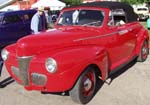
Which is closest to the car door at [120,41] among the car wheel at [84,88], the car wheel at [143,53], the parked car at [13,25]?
the car wheel at [143,53]

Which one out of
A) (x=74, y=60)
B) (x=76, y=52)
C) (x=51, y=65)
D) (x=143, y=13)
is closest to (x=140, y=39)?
(x=76, y=52)

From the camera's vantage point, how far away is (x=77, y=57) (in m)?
5.32

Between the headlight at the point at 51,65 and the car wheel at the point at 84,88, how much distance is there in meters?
0.59

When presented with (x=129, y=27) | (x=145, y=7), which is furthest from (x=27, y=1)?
(x=129, y=27)

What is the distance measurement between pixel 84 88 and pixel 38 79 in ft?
3.00

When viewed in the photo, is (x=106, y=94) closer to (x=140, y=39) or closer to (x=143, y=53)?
(x=140, y=39)

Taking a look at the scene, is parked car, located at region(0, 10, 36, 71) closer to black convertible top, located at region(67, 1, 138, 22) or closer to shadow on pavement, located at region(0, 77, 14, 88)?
shadow on pavement, located at region(0, 77, 14, 88)

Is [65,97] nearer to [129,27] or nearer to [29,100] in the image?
[29,100]

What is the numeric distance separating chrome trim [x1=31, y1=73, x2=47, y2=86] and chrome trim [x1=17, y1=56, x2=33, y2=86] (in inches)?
6.1

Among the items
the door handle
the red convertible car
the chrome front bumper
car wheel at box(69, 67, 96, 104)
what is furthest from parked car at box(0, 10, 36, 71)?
car wheel at box(69, 67, 96, 104)

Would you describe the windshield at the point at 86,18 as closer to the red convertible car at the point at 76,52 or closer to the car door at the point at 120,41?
the red convertible car at the point at 76,52

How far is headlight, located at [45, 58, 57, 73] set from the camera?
5070mm

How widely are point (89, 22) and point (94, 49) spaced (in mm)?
1149

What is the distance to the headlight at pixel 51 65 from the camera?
16.6 ft
